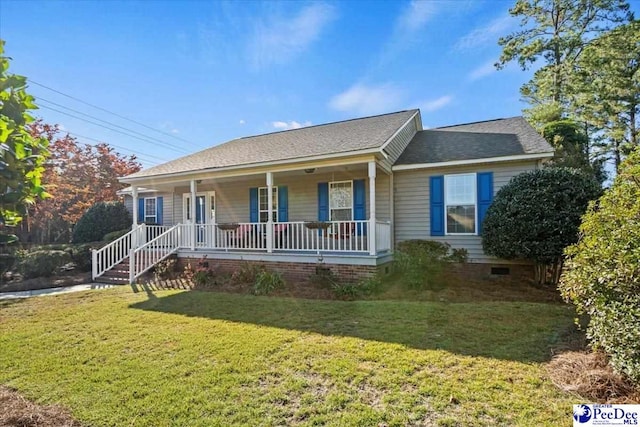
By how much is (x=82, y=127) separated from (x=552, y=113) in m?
28.7

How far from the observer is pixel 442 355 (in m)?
4.24

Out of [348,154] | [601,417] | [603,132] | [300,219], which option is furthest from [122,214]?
[603,132]

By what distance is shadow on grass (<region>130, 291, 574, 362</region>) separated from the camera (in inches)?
181

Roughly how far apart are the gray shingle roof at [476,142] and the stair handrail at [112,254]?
914cm

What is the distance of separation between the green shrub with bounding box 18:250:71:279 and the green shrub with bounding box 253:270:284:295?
842 cm

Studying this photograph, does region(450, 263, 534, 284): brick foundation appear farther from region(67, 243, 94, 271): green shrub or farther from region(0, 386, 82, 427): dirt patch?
region(67, 243, 94, 271): green shrub

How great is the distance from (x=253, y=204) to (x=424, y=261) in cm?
722

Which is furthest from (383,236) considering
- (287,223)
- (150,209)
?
(150,209)

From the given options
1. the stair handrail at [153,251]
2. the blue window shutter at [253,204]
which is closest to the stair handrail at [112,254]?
the stair handrail at [153,251]

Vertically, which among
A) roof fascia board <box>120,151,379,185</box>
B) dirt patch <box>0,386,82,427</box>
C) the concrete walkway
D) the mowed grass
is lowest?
the concrete walkway

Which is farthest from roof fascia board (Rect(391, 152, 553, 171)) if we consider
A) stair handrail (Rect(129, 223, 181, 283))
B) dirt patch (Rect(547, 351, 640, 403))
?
stair handrail (Rect(129, 223, 181, 283))

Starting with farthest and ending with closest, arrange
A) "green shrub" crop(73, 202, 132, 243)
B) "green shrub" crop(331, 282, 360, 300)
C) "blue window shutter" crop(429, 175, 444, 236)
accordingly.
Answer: "green shrub" crop(73, 202, 132, 243), "blue window shutter" crop(429, 175, 444, 236), "green shrub" crop(331, 282, 360, 300)

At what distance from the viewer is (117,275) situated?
11008 millimetres

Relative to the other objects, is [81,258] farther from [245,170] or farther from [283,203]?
[283,203]
